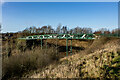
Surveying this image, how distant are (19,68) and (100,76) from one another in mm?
3466

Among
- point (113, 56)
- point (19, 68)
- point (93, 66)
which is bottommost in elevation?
point (19, 68)

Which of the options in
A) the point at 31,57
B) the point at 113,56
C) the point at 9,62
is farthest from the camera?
the point at 31,57

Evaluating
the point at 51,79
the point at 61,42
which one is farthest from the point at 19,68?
the point at 61,42

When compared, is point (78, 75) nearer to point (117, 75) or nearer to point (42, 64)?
point (117, 75)

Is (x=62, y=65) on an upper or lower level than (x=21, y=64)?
upper

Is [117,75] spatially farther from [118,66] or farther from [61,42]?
[61,42]

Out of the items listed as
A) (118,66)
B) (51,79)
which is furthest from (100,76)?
(51,79)

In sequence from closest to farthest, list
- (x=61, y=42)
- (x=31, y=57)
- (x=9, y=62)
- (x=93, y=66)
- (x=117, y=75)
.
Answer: (x=117, y=75)
(x=93, y=66)
(x=9, y=62)
(x=31, y=57)
(x=61, y=42)

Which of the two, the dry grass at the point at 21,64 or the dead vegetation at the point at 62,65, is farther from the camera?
the dry grass at the point at 21,64

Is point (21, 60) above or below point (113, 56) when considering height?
below

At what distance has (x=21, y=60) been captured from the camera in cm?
482

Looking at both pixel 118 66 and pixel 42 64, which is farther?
pixel 42 64

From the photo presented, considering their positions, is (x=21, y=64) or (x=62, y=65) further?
(x=21, y=64)

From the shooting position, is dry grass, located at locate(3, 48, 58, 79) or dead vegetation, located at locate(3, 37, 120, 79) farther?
dry grass, located at locate(3, 48, 58, 79)
